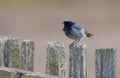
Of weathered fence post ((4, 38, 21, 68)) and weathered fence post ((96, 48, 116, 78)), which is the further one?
weathered fence post ((4, 38, 21, 68))

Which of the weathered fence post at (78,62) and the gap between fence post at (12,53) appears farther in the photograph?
the gap between fence post at (12,53)

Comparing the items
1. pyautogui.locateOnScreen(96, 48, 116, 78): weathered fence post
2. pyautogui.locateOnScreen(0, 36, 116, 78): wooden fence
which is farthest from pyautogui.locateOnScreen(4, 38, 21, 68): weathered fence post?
pyautogui.locateOnScreen(96, 48, 116, 78): weathered fence post

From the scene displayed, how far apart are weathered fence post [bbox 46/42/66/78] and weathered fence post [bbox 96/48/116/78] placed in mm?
302

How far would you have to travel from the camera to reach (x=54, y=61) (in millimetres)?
4461

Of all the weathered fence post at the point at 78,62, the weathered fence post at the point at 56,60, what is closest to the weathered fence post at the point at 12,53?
the weathered fence post at the point at 56,60

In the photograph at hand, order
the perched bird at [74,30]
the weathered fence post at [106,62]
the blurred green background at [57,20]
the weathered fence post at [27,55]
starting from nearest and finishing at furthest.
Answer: the weathered fence post at [106,62] < the weathered fence post at [27,55] < the perched bird at [74,30] < the blurred green background at [57,20]

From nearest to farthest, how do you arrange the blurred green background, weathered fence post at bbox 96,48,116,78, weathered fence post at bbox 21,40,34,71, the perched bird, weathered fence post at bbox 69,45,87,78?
weathered fence post at bbox 96,48,116,78 < weathered fence post at bbox 69,45,87,78 < weathered fence post at bbox 21,40,34,71 < the perched bird < the blurred green background

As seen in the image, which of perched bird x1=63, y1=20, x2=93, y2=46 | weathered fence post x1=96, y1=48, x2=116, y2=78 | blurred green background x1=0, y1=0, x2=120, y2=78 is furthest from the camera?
blurred green background x1=0, y1=0, x2=120, y2=78

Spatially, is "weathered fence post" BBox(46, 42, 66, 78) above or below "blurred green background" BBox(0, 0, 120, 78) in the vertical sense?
below

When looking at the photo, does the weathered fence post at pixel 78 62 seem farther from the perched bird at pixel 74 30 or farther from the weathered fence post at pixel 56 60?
the perched bird at pixel 74 30

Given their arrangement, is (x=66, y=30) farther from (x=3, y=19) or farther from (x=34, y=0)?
(x=34, y=0)

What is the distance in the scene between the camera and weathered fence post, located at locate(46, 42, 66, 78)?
443 cm

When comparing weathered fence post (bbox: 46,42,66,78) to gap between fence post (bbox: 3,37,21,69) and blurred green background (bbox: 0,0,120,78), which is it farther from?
blurred green background (bbox: 0,0,120,78)

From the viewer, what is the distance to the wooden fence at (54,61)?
4219 mm
